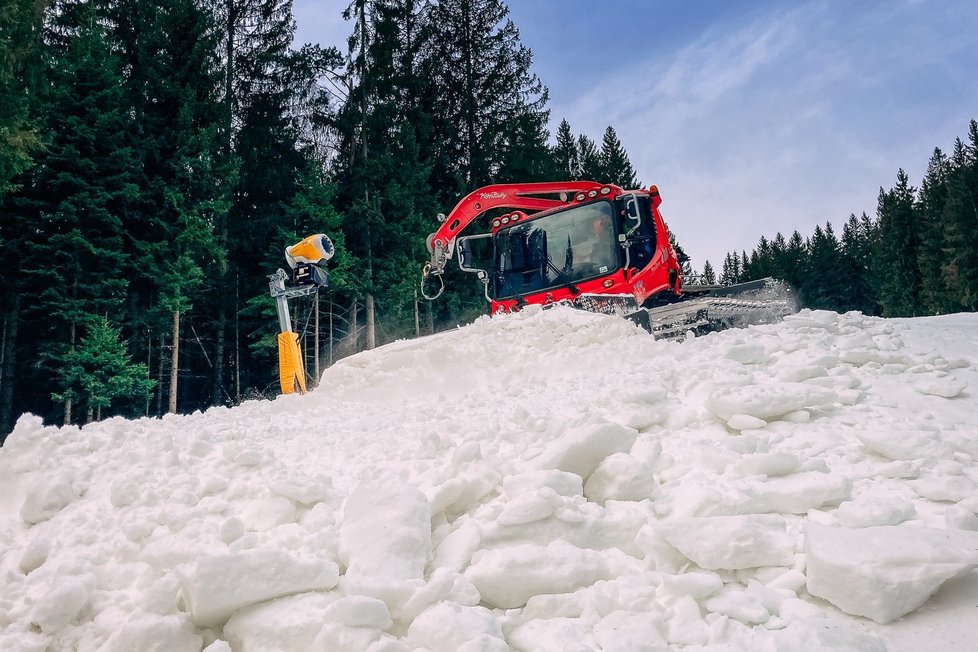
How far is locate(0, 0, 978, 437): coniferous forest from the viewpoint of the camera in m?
14.5

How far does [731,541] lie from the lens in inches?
82.6

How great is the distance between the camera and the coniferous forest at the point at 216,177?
14.5 m

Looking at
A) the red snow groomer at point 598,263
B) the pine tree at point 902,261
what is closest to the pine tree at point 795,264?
the pine tree at point 902,261

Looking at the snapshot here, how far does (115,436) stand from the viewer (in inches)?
129

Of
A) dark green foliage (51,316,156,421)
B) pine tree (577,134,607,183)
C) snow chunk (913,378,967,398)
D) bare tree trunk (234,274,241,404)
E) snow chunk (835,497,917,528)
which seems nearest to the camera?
snow chunk (835,497,917,528)

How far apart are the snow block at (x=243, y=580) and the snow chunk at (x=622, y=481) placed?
4.12 ft

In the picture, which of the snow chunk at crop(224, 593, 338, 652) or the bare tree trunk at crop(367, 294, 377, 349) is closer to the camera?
the snow chunk at crop(224, 593, 338, 652)

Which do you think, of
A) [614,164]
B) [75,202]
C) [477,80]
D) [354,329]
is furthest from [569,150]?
[75,202]

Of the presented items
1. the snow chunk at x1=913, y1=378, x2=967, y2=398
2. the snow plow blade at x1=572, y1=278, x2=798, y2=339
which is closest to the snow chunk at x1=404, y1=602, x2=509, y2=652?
the snow chunk at x1=913, y1=378, x2=967, y2=398

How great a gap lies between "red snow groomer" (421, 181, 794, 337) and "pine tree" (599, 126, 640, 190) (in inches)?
1048

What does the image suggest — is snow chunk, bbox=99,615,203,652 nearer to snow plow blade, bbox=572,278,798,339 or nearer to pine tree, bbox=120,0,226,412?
snow plow blade, bbox=572,278,798,339

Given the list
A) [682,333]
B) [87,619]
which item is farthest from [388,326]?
[87,619]

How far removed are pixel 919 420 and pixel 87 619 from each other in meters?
3.89

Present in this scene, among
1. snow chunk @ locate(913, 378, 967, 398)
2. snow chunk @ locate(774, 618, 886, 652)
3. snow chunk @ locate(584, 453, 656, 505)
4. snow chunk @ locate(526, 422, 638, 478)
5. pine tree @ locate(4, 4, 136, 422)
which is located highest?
pine tree @ locate(4, 4, 136, 422)
